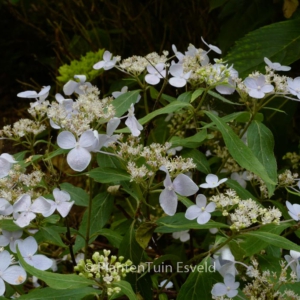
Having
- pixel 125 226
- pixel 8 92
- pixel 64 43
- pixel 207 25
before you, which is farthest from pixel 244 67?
pixel 8 92

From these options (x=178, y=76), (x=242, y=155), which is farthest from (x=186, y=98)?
(x=242, y=155)

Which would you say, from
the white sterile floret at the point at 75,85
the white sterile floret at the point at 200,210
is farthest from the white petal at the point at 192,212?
the white sterile floret at the point at 75,85

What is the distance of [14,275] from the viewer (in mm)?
604

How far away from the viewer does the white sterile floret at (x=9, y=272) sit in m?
0.60

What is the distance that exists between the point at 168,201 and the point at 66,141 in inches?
6.0

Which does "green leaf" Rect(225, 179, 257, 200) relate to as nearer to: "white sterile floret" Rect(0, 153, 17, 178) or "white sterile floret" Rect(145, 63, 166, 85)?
"white sterile floret" Rect(145, 63, 166, 85)

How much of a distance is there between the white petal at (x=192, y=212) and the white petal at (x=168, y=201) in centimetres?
2

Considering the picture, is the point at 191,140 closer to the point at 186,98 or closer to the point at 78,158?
the point at 186,98

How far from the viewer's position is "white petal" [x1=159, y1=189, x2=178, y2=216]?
2.10 feet

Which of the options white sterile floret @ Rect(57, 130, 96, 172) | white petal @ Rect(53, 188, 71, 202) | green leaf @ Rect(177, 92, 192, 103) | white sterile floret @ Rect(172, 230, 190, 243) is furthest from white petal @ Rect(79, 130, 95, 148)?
white sterile floret @ Rect(172, 230, 190, 243)

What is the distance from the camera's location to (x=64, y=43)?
5.98 feet

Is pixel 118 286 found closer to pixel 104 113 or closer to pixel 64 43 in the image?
pixel 104 113

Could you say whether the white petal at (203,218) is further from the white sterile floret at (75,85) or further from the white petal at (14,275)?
the white sterile floret at (75,85)

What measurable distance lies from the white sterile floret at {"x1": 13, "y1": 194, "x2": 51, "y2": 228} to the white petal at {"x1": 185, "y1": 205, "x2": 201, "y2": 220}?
0.61 feet
